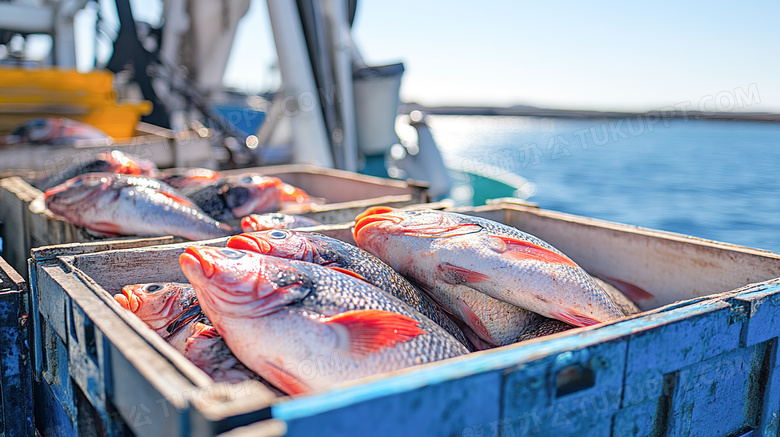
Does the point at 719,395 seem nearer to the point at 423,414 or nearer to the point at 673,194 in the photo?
the point at 423,414

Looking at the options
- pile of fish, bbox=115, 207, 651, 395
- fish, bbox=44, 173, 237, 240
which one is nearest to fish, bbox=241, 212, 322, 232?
fish, bbox=44, 173, 237, 240

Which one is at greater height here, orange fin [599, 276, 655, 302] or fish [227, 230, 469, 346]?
fish [227, 230, 469, 346]

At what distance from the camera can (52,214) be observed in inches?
117

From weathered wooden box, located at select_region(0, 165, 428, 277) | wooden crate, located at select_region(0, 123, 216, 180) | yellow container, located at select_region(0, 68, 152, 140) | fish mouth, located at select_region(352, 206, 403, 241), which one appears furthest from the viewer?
yellow container, located at select_region(0, 68, 152, 140)

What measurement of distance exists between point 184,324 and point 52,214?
1.60 meters

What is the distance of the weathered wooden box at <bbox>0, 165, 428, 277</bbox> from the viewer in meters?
2.92

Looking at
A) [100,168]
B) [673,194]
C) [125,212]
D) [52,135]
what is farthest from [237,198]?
[673,194]

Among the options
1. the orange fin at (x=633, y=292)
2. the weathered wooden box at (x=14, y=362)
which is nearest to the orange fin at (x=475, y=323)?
the orange fin at (x=633, y=292)

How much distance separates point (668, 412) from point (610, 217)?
1432 centimetres

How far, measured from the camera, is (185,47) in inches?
556

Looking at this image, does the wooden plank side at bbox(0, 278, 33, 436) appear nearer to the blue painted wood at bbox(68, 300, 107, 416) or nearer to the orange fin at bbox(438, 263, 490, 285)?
the blue painted wood at bbox(68, 300, 107, 416)

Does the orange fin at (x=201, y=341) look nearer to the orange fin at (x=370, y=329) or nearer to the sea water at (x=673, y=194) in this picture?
the orange fin at (x=370, y=329)

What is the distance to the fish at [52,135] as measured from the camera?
5191mm

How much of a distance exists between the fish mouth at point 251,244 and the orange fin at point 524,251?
2.69ft
